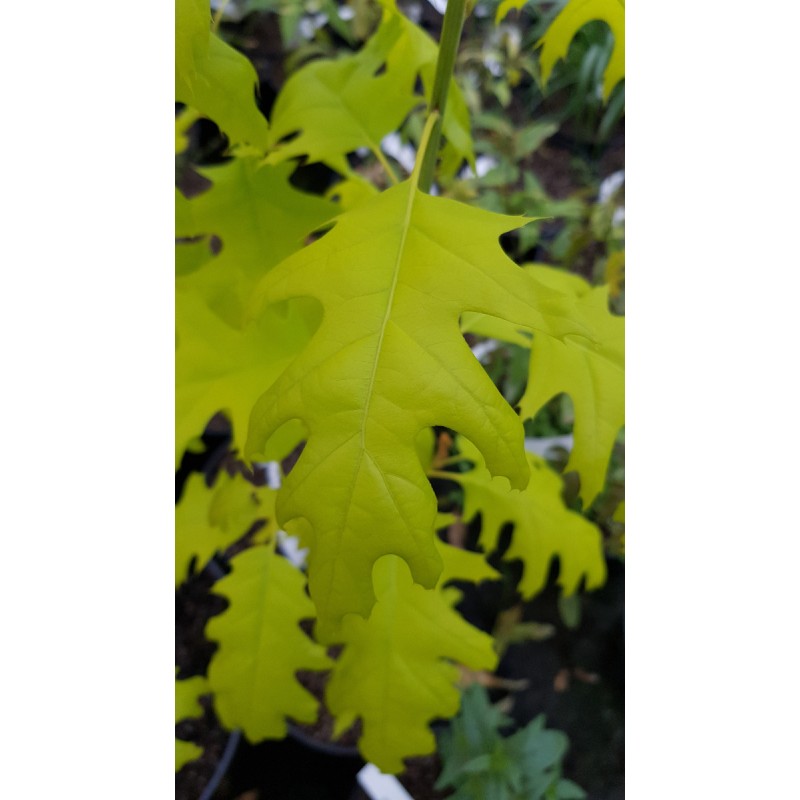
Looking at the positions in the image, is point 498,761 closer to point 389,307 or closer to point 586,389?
point 586,389

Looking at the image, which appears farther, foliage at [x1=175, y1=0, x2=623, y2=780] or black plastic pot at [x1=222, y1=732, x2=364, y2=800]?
black plastic pot at [x1=222, y1=732, x2=364, y2=800]

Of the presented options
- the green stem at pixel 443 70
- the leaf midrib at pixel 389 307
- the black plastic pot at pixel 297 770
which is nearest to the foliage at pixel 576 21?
the green stem at pixel 443 70

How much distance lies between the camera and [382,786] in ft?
3.04

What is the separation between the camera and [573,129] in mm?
1604

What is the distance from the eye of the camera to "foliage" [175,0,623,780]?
42cm

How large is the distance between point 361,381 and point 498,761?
69 centimetres

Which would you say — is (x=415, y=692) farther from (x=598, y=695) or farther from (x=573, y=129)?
(x=573, y=129)

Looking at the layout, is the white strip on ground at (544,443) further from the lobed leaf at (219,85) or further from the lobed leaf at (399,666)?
the lobed leaf at (219,85)

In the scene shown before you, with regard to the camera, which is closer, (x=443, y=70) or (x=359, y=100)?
(x=443, y=70)

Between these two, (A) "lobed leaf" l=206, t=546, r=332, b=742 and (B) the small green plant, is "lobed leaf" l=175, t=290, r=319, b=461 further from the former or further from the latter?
(B) the small green plant

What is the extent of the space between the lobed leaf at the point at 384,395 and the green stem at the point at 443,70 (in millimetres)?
180

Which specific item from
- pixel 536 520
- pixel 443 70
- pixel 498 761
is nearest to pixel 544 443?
pixel 536 520

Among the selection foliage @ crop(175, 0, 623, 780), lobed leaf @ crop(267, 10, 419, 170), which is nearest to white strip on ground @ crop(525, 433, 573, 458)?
foliage @ crop(175, 0, 623, 780)

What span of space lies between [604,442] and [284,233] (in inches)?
14.7
